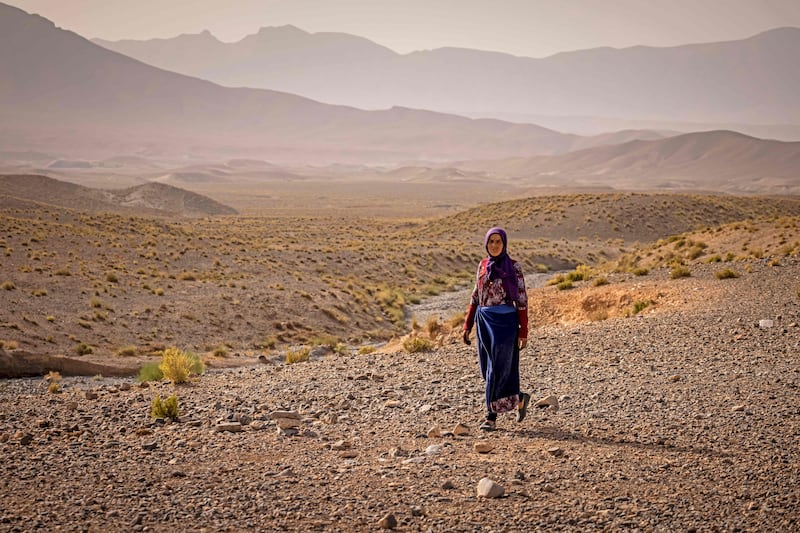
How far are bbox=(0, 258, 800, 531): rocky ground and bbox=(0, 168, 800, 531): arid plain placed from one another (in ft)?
0.09

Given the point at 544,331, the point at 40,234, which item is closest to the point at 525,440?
the point at 544,331

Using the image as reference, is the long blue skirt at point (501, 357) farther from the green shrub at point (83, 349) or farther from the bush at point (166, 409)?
the green shrub at point (83, 349)

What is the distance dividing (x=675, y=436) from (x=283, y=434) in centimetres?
398

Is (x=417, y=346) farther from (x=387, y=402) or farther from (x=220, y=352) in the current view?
(x=220, y=352)

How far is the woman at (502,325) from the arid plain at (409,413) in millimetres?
321

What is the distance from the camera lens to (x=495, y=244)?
813cm

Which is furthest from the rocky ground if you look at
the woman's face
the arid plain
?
the woman's face

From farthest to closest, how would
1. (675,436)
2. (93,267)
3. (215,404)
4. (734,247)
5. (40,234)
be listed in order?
(40,234)
(93,267)
(734,247)
(215,404)
(675,436)

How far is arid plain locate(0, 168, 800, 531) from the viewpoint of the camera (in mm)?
6059

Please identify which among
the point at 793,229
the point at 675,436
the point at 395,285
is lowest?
the point at 395,285

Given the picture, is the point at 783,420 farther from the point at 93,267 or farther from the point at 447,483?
the point at 93,267

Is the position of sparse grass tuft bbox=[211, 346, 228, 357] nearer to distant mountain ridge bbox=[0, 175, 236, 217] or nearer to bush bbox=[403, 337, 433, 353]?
bush bbox=[403, 337, 433, 353]

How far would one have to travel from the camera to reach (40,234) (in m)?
34.2

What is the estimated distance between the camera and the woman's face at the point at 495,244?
8.11 meters
